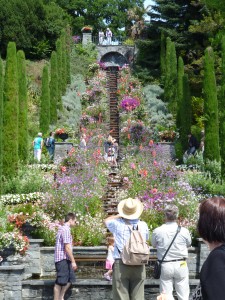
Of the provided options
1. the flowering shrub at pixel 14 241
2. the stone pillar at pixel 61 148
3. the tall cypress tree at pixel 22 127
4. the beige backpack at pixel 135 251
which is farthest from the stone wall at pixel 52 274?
the stone pillar at pixel 61 148

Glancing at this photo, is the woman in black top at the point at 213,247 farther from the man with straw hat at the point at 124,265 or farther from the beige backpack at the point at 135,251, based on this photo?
the man with straw hat at the point at 124,265

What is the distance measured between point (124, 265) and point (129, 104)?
845 inches

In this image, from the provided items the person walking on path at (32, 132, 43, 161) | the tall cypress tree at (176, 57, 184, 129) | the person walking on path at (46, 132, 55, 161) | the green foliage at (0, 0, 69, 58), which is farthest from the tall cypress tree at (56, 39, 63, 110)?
the person walking on path at (32, 132, 43, 161)

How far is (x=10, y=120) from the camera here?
17453mm

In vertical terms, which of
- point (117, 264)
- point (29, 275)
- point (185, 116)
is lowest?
point (29, 275)

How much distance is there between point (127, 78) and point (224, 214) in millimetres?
30929

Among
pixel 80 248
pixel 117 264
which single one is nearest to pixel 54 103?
pixel 80 248

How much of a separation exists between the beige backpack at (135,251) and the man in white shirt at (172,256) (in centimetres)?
31

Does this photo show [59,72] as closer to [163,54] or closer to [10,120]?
[163,54]

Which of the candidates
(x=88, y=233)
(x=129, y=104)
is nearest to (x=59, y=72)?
(x=129, y=104)

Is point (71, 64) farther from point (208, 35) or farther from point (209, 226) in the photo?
point (209, 226)

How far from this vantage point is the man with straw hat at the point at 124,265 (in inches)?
247

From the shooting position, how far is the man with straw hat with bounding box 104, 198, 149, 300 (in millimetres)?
6281

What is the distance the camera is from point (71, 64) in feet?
122
